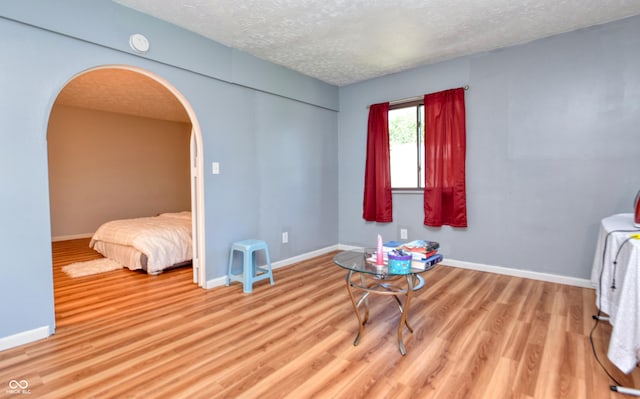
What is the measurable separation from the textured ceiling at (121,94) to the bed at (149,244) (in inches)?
73.0

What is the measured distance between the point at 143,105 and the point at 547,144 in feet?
20.0

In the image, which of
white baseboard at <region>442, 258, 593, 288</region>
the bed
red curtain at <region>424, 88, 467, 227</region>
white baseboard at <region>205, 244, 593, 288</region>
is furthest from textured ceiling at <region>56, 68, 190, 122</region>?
white baseboard at <region>442, 258, 593, 288</region>

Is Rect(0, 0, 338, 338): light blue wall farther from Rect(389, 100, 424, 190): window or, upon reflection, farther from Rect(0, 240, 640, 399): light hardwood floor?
Rect(389, 100, 424, 190): window

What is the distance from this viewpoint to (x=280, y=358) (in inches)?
74.3

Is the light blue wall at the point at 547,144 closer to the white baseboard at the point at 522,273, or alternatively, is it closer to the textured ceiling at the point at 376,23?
the white baseboard at the point at 522,273

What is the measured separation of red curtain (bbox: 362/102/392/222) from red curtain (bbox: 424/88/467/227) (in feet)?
1.80

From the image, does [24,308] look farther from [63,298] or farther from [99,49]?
[99,49]

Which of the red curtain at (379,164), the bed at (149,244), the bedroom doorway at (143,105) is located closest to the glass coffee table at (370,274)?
the bedroom doorway at (143,105)

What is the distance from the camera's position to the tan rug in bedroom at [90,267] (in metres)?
3.65

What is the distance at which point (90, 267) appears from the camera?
386 cm

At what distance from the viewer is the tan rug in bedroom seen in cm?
365

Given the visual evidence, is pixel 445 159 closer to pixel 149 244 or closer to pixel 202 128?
pixel 202 128

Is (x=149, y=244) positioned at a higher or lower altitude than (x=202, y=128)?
lower

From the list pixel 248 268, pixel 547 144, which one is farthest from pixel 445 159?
pixel 248 268
